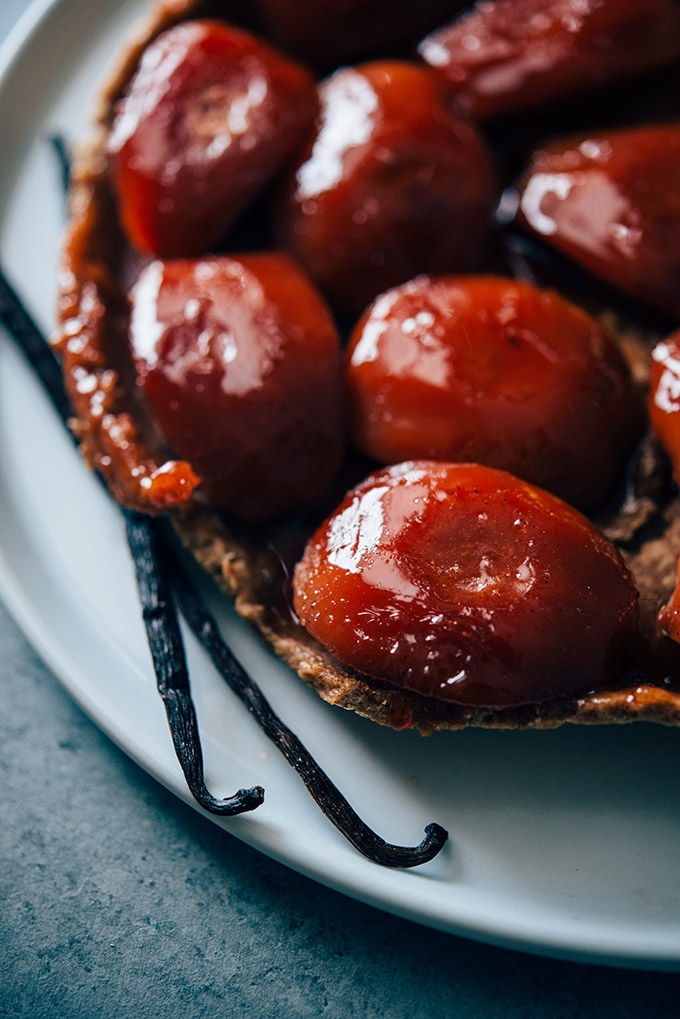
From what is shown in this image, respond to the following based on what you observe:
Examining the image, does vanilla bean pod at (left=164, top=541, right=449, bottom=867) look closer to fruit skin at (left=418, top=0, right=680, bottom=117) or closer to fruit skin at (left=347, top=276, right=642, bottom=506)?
fruit skin at (left=347, top=276, right=642, bottom=506)

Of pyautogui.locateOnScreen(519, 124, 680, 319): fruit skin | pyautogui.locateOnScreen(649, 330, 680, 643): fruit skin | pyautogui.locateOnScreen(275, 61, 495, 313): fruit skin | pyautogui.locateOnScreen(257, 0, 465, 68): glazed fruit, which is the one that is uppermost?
pyautogui.locateOnScreen(257, 0, 465, 68): glazed fruit

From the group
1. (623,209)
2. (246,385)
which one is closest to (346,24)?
(623,209)

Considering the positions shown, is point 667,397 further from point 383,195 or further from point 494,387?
point 383,195

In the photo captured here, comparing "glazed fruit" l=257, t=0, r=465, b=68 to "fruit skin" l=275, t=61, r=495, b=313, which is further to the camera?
"glazed fruit" l=257, t=0, r=465, b=68

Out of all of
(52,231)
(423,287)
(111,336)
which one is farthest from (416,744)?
(52,231)

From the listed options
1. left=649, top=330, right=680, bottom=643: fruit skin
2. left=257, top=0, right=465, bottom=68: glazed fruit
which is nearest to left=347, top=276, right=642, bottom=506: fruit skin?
left=649, top=330, right=680, bottom=643: fruit skin

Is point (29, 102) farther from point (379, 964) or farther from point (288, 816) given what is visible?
point (379, 964)

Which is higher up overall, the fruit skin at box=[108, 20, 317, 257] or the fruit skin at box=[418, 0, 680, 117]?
the fruit skin at box=[108, 20, 317, 257]
